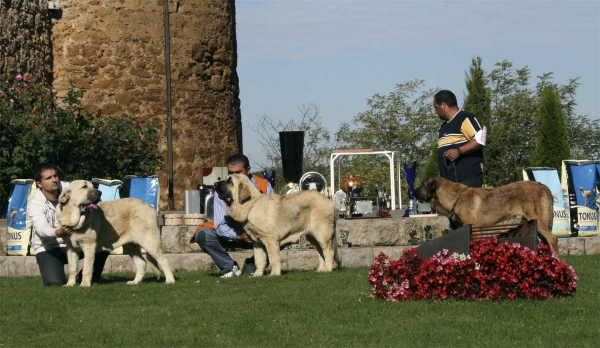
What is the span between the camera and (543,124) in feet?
96.2

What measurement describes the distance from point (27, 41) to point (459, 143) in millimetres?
15223

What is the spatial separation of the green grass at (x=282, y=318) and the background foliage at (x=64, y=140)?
9.17 m

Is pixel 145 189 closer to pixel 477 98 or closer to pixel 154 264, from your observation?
pixel 154 264

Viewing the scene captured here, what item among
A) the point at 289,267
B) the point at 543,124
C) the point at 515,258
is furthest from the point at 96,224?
the point at 543,124

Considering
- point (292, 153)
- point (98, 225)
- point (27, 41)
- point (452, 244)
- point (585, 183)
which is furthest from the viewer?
point (27, 41)

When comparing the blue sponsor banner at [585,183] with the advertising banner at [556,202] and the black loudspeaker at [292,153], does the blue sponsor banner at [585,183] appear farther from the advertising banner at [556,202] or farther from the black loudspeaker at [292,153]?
the black loudspeaker at [292,153]

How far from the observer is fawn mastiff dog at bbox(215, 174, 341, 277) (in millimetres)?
11672

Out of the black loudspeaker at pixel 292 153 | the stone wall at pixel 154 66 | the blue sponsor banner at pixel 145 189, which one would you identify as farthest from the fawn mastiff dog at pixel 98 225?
the stone wall at pixel 154 66

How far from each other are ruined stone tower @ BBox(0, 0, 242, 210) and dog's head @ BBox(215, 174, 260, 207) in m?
13.4

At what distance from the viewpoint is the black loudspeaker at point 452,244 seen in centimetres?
920

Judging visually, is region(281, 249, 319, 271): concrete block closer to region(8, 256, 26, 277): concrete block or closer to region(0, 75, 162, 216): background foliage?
region(8, 256, 26, 277): concrete block

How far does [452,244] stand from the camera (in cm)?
928

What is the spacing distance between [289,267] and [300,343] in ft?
20.4

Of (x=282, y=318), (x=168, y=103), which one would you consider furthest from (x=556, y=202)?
(x=168, y=103)
